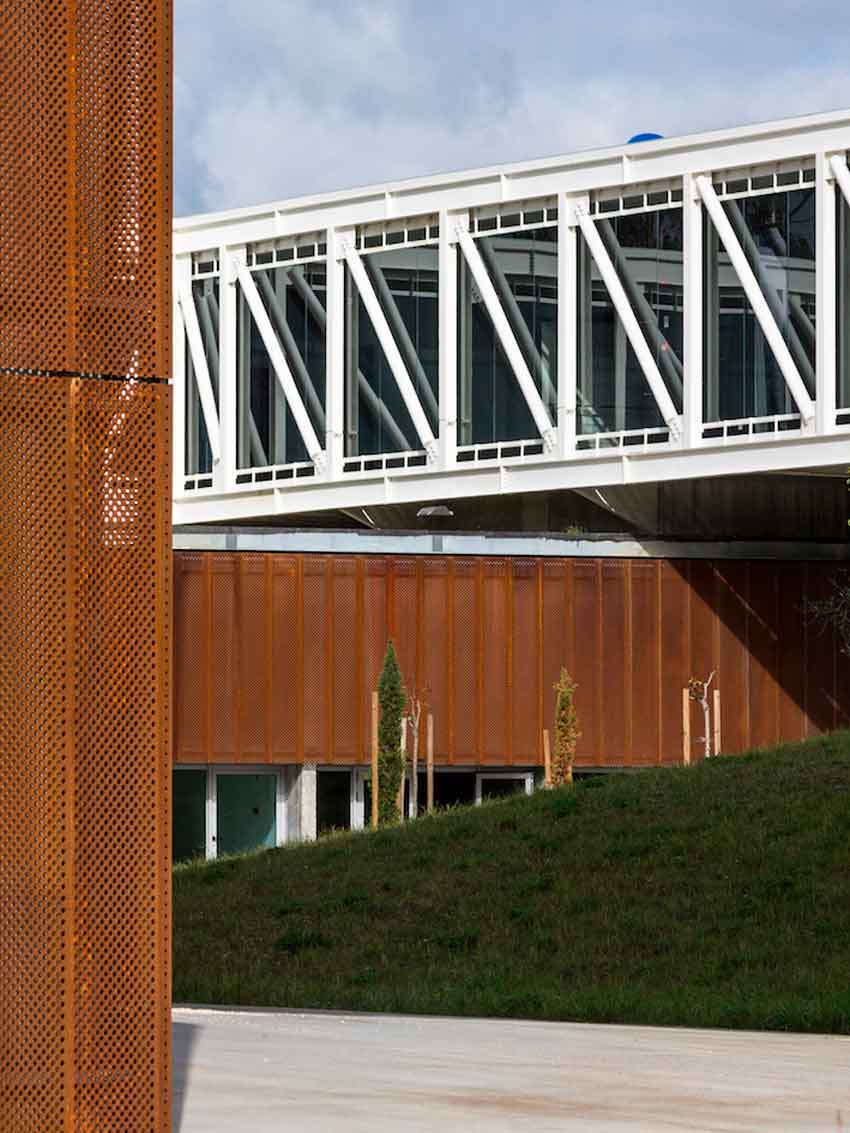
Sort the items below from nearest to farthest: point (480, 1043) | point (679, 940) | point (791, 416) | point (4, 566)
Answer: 1. point (4, 566)
2. point (480, 1043)
3. point (679, 940)
4. point (791, 416)

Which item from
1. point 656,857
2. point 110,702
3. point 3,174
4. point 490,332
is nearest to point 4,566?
point 110,702

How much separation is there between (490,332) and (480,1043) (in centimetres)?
2826

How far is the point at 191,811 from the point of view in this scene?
35.8 meters

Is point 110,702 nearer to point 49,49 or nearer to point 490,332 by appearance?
point 49,49

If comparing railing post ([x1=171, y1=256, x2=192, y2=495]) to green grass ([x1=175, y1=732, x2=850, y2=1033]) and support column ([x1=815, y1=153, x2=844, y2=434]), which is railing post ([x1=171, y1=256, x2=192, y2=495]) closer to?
support column ([x1=815, y1=153, x2=844, y2=434])

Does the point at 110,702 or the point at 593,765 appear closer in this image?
the point at 110,702

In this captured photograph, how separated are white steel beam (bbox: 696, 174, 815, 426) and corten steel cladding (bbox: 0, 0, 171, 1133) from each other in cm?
2675

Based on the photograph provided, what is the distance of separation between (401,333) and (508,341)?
9.07ft

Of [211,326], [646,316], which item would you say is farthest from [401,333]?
[646,316]

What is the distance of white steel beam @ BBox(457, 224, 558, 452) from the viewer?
37.4 metres

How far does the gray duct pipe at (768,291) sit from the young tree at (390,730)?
8.15 m

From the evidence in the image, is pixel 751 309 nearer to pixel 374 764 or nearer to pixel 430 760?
pixel 430 760

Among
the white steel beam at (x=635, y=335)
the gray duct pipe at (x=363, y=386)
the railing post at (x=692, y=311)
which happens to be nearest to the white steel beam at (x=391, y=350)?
the gray duct pipe at (x=363, y=386)

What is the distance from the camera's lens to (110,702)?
26.7ft
